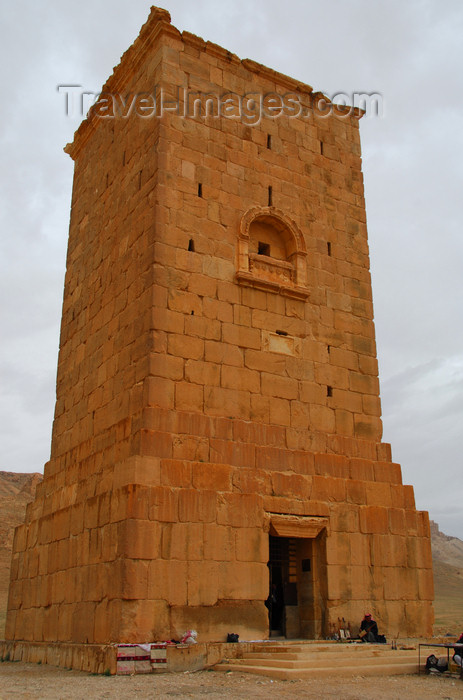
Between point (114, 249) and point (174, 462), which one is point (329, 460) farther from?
point (114, 249)

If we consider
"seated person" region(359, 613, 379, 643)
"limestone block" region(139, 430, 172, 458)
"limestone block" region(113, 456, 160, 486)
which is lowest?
"seated person" region(359, 613, 379, 643)

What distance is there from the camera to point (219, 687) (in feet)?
26.3

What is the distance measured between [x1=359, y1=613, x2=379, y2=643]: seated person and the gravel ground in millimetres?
1728

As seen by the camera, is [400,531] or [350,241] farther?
[350,241]

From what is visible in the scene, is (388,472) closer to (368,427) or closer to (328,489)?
(368,427)

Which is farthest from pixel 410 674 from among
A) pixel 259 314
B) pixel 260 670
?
pixel 259 314

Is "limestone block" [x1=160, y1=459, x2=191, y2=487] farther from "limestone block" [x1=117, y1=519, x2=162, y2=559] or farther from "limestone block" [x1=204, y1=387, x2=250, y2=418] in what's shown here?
"limestone block" [x1=204, y1=387, x2=250, y2=418]

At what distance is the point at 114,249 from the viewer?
45.0 ft

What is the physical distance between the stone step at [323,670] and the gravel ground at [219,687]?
0.14m

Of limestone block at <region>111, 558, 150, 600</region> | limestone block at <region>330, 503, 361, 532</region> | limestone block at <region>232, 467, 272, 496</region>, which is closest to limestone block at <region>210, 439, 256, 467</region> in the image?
limestone block at <region>232, 467, 272, 496</region>

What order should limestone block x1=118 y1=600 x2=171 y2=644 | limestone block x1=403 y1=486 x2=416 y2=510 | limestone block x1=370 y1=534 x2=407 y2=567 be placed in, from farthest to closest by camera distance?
limestone block x1=403 y1=486 x2=416 y2=510
limestone block x1=370 y1=534 x2=407 y2=567
limestone block x1=118 y1=600 x2=171 y2=644

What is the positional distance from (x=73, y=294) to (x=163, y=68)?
5093 mm

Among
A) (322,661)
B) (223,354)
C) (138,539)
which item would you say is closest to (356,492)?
(223,354)

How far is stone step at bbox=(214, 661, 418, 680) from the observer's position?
8.46 meters
